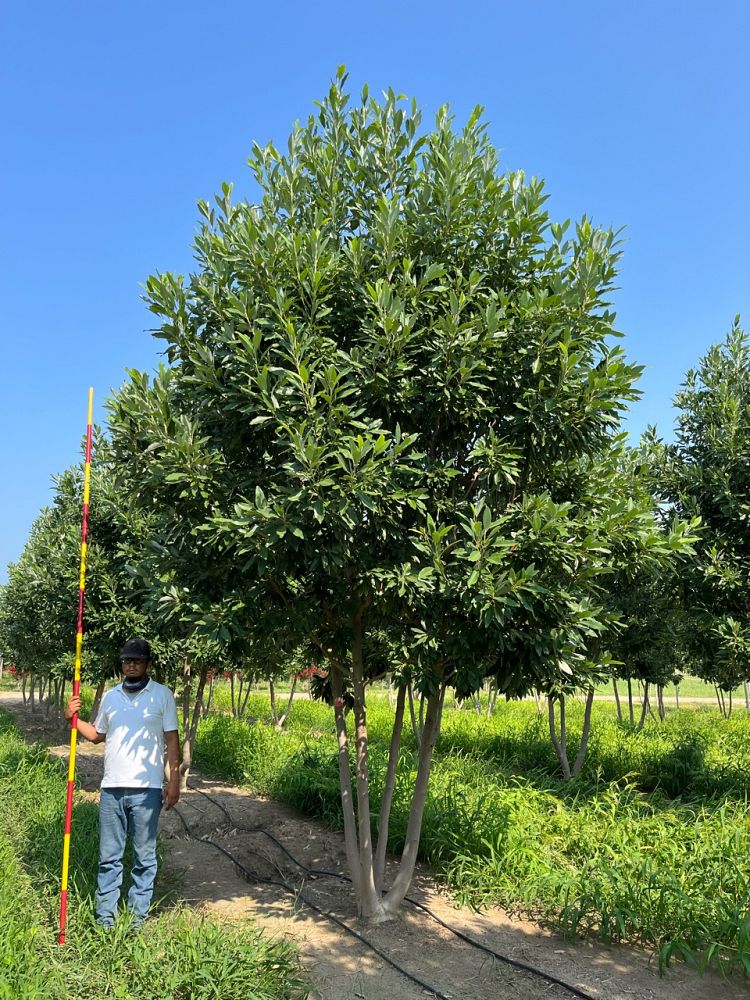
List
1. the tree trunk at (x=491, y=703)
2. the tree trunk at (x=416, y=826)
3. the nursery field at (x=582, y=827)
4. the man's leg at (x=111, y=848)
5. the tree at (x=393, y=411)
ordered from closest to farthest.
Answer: the tree at (x=393, y=411) < the man's leg at (x=111, y=848) < the nursery field at (x=582, y=827) < the tree trunk at (x=416, y=826) < the tree trunk at (x=491, y=703)

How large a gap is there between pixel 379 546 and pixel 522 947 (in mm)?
3131

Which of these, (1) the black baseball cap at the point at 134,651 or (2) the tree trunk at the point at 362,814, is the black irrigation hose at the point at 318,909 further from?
(1) the black baseball cap at the point at 134,651

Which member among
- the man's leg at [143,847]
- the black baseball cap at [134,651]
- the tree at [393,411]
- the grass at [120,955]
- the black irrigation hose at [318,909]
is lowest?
the black irrigation hose at [318,909]

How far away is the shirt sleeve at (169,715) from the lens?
5.11 meters

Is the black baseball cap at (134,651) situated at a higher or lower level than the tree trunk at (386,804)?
higher

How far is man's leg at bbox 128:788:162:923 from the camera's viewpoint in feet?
16.1

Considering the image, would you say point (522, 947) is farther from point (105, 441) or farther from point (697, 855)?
point (105, 441)

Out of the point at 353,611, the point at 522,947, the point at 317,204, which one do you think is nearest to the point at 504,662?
the point at 353,611

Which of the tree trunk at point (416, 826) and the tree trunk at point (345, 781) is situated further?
the tree trunk at point (416, 826)

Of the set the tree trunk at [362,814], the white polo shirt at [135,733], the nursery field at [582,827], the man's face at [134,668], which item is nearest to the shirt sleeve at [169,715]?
the white polo shirt at [135,733]

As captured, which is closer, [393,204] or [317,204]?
[393,204]

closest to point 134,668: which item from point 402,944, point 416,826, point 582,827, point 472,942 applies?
point 416,826

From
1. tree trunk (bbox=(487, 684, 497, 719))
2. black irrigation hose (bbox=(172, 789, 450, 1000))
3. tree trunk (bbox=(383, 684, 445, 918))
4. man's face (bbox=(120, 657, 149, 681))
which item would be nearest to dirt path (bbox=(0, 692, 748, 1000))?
black irrigation hose (bbox=(172, 789, 450, 1000))

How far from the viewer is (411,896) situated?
6.26 metres
